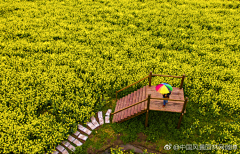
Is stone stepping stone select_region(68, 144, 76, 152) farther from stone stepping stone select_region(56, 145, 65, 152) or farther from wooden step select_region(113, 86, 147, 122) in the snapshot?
wooden step select_region(113, 86, 147, 122)

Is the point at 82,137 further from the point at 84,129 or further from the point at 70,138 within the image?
the point at 70,138

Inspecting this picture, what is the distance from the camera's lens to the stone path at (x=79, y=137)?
1104cm

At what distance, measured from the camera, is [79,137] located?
1159cm

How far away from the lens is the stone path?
36.2 feet

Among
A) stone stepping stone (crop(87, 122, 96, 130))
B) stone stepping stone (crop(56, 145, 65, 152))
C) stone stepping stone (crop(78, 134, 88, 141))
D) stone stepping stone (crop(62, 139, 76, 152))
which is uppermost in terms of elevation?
stone stepping stone (crop(87, 122, 96, 130))

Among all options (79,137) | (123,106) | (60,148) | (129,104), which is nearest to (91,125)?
(79,137)

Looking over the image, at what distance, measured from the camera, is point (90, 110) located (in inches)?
500

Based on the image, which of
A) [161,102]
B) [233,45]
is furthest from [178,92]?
[233,45]

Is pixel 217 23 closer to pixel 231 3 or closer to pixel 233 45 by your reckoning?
pixel 233 45

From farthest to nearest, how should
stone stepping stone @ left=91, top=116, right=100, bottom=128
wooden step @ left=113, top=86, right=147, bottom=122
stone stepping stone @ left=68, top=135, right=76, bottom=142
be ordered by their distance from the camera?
1. stone stepping stone @ left=91, top=116, right=100, bottom=128
2. wooden step @ left=113, top=86, right=147, bottom=122
3. stone stepping stone @ left=68, top=135, right=76, bottom=142

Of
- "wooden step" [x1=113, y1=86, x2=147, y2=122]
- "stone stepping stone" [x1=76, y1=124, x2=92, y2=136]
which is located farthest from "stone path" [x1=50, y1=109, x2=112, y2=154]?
"wooden step" [x1=113, y1=86, x2=147, y2=122]

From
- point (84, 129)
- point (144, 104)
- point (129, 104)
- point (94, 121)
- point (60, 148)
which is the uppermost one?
point (144, 104)

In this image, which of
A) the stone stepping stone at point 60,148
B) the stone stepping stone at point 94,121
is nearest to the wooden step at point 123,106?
the stone stepping stone at point 94,121

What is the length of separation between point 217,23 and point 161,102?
16.2 meters
